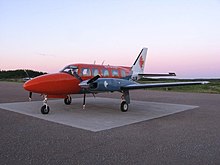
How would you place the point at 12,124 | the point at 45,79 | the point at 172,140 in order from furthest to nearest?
the point at 45,79
the point at 12,124
the point at 172,140

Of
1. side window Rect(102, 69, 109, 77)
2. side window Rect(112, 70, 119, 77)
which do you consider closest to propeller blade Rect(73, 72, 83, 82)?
side window Rect(102, 69, 109, 77)

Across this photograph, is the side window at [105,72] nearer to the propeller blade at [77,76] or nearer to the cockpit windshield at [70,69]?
the propeller blade at [77,76]

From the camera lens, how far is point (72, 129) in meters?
6.86

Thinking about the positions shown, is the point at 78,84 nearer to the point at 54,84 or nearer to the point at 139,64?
the point at 54,84

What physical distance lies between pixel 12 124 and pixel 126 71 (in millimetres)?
7882

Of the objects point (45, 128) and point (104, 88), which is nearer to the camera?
point (45, 128)

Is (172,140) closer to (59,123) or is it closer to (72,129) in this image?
(72,129)

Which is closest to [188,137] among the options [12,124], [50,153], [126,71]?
[50,153]

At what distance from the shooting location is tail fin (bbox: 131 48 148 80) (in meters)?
15.2

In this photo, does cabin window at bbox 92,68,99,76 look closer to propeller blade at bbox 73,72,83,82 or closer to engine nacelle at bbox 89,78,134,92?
propeller blade at bbox 73,72,83,82

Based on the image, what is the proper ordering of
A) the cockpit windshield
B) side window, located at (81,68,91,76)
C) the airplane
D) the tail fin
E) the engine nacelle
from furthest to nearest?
1. the tail fin
2. side window, located at (81,68,91,76)
3. the cockpit windshield
4. the engine nacelle
5. the airplane

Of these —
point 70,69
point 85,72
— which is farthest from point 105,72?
point 70,69

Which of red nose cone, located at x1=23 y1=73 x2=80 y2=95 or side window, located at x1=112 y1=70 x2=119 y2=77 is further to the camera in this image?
side window, located at x1=112 y1=70 x2=119 y2=77

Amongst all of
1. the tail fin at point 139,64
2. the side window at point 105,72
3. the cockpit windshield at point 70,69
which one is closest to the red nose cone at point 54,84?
the cockpit windshield at point 70,69
